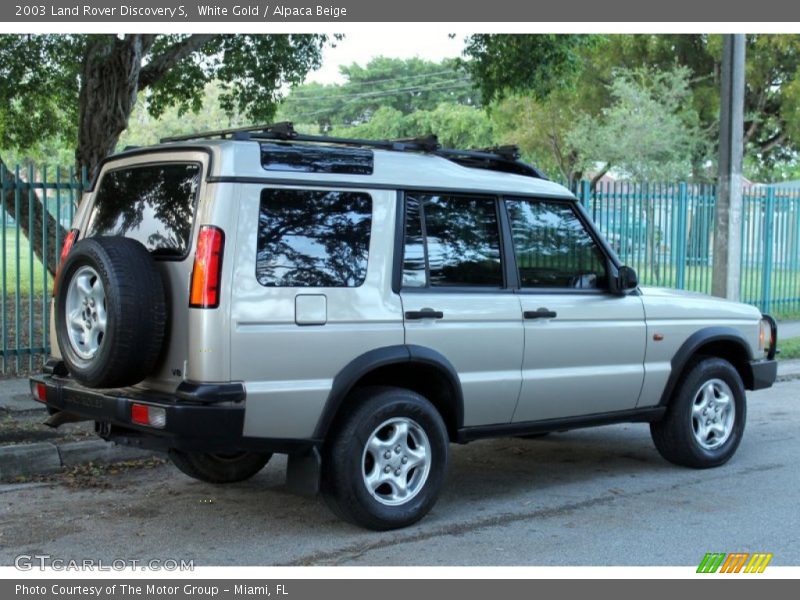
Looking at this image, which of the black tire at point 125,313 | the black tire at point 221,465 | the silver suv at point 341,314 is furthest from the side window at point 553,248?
the black tire at point 125,313

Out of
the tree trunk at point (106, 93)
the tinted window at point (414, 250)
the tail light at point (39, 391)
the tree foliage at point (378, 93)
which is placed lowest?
the tail light at point (39, 391)

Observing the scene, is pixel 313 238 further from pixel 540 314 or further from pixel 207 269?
pixel 540 314

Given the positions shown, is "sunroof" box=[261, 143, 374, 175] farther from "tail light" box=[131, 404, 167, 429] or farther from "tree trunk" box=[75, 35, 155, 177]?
"tree trunk" box=[75, 35, 155, 177]

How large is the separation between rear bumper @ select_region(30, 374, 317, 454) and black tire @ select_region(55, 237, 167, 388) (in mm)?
156

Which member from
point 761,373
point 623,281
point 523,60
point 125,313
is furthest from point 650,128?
point 125,313

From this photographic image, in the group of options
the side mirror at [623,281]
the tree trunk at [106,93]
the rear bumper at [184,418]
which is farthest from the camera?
the tree trunk at [106,93]

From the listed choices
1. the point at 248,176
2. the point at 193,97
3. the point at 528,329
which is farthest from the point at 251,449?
the point at 193,97

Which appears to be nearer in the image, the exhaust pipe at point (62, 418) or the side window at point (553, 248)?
the exhaust pipe at point (62, 418)

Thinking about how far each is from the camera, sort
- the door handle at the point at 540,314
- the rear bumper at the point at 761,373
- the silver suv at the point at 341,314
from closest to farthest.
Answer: the silver suv at the point at 341,314 → the door handle at the point at 540,314 → the rear bumper at the point at 761,373

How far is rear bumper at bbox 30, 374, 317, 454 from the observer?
4.89 metres

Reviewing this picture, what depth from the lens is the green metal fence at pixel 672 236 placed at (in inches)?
485

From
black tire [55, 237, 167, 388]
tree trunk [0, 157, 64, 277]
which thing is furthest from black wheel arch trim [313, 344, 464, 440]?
tree trunk [0, 157, 64, 277]

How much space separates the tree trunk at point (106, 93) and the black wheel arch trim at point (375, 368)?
8282 mm

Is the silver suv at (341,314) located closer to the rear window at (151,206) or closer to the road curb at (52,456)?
the rear window at (151,206)
